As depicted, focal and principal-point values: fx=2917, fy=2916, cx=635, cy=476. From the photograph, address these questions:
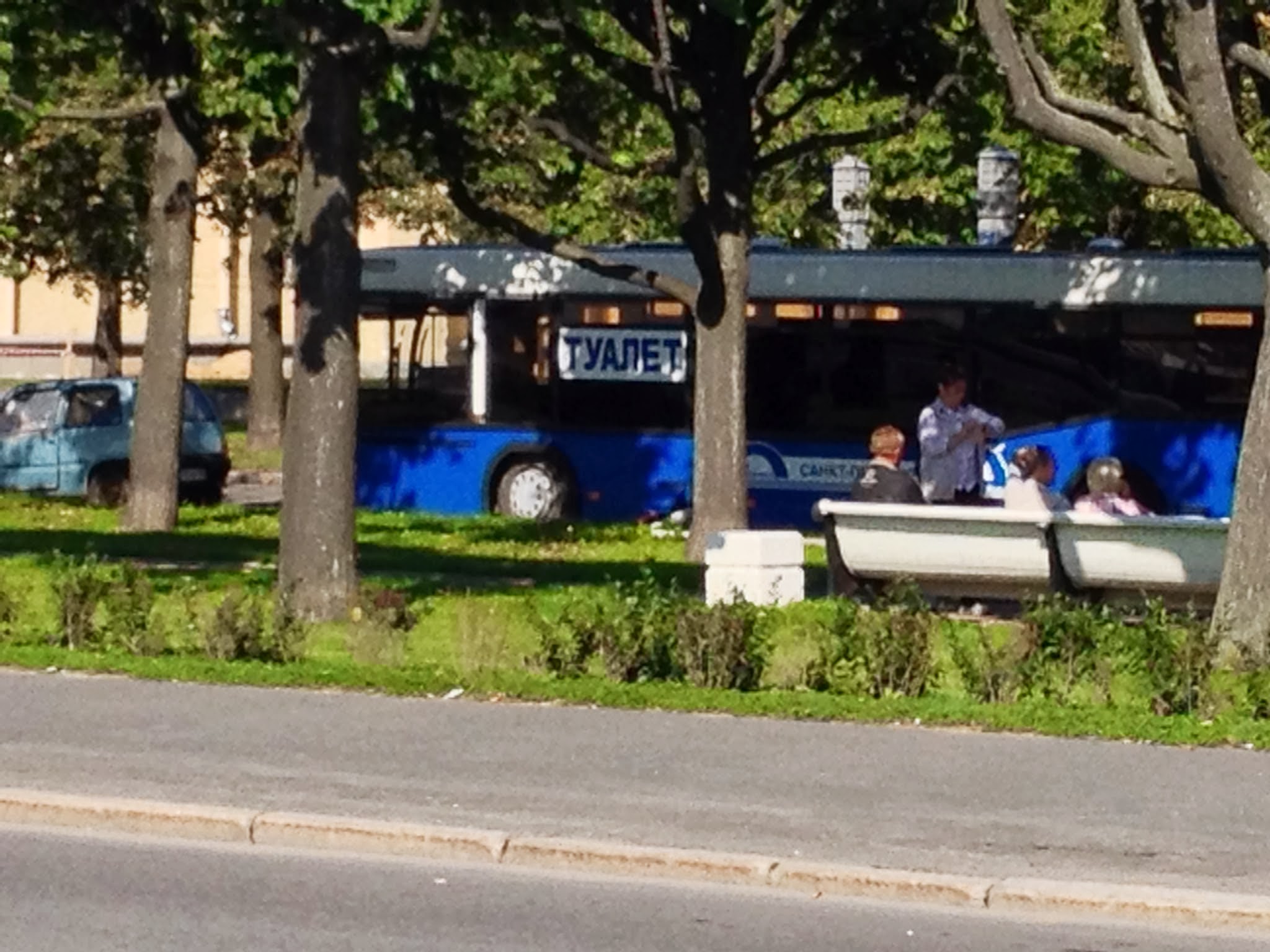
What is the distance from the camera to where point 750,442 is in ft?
104

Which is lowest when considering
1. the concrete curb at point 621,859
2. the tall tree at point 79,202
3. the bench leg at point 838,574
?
the concrete curb at point 621,859

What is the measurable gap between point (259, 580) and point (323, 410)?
9.46 feet

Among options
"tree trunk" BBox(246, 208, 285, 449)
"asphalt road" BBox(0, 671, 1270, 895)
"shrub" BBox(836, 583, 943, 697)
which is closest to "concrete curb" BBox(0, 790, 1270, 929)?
"asphalt road" BBox(0, 671, 1270, 895)

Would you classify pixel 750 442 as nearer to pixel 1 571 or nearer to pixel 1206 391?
pixel 1206 391

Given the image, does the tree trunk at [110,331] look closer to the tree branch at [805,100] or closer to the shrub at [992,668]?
the tree branch at [805,100]

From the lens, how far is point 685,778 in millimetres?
11852

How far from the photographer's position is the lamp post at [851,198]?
3531 centimetres

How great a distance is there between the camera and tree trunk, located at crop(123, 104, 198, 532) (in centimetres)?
2773

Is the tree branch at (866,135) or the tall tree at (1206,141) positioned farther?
the tree branch at (866,135)

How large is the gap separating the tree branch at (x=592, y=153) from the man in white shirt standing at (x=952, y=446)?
4.48 meters

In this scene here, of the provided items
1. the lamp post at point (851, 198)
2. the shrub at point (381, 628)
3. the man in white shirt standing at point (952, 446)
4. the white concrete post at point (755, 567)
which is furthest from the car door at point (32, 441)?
the shrub at point (381, 628)

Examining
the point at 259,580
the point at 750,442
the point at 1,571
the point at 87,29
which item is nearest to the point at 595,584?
the point at 259,580

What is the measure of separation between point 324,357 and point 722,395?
750 centimetres

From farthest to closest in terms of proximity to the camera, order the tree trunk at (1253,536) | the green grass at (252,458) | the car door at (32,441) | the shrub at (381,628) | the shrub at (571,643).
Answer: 1. the green grass at (252,458)
2. the car door at (32,441)
3. the shrub at (381,628)
4. the tree trunk at (1253,536)
5. the shrub at (571,643)
